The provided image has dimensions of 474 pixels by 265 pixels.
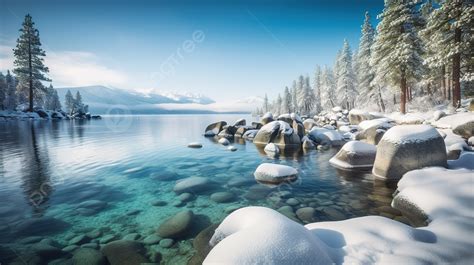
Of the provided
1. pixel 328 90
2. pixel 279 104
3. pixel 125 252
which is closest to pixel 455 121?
pixel 125 252

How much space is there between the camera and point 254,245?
2.93 meters

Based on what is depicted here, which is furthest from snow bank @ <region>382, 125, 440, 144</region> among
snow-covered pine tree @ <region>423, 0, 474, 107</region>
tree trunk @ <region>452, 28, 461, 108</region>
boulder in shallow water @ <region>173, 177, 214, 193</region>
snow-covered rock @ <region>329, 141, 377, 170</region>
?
tree trunk @ <region>452, 28, 461, 108</region>

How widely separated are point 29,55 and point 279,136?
4671 centimetres

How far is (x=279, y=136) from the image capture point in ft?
65.0

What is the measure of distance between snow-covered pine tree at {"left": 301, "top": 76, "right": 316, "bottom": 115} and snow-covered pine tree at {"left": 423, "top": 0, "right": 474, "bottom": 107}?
1944 inches

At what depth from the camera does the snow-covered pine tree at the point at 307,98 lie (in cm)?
6719

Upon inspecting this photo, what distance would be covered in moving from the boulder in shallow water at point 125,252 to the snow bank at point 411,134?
975 cm

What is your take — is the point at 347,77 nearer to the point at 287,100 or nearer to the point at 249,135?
the point at 249,135

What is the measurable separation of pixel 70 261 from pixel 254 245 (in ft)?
13.5

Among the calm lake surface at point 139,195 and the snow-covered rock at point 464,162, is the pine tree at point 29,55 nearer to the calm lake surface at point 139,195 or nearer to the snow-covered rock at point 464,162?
the calm lake surface at point 139,195

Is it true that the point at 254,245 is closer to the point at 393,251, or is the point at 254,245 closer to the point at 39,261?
the point at 393,251

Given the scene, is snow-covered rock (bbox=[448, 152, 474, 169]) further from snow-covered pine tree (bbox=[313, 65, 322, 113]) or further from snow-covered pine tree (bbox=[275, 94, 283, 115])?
snow-covered pine tree (bbox=[275, 94, 283, 115])

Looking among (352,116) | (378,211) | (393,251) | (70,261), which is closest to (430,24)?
(352,116)

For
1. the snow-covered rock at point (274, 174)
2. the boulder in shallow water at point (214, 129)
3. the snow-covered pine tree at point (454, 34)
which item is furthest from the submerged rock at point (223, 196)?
the boulder in shallow water at point (214, 129)
